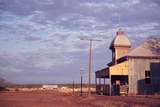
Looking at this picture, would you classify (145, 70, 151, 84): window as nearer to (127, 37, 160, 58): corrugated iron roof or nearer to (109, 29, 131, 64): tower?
(127, 37, 160, 58): corrugated iron roof

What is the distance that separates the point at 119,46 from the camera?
52156mm

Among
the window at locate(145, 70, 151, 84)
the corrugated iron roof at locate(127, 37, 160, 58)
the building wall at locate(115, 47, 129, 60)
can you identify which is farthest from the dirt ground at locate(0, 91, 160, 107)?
the building wall at locate(115, 47, 129, 60)

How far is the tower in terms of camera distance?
51812 millimetres

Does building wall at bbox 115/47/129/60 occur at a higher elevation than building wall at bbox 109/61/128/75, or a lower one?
higher

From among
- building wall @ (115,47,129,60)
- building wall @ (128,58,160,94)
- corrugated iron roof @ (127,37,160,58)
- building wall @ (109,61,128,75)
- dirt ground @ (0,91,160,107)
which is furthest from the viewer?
building wall @ (115,47,129,60)

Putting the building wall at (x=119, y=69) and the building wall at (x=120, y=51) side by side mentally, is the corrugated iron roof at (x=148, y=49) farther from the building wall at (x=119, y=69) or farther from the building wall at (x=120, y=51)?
the building wall at (x=120, y=51)

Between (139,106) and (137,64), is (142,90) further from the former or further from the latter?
(139,106)

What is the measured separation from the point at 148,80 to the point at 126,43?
8980mm

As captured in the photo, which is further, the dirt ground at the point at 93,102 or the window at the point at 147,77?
the window at the point at 147,77

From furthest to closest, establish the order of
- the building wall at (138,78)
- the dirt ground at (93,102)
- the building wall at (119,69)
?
the building wall at (138,78)
the building wall at (119,69)
the dirt ground at (93,102)

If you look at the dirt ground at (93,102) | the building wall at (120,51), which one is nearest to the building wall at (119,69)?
the dirt ground at (93,102)

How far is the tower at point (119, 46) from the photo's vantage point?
51.8 metres

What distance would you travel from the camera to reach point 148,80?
4509cm

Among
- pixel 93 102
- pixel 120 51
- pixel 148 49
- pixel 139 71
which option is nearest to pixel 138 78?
pixel 139 71
